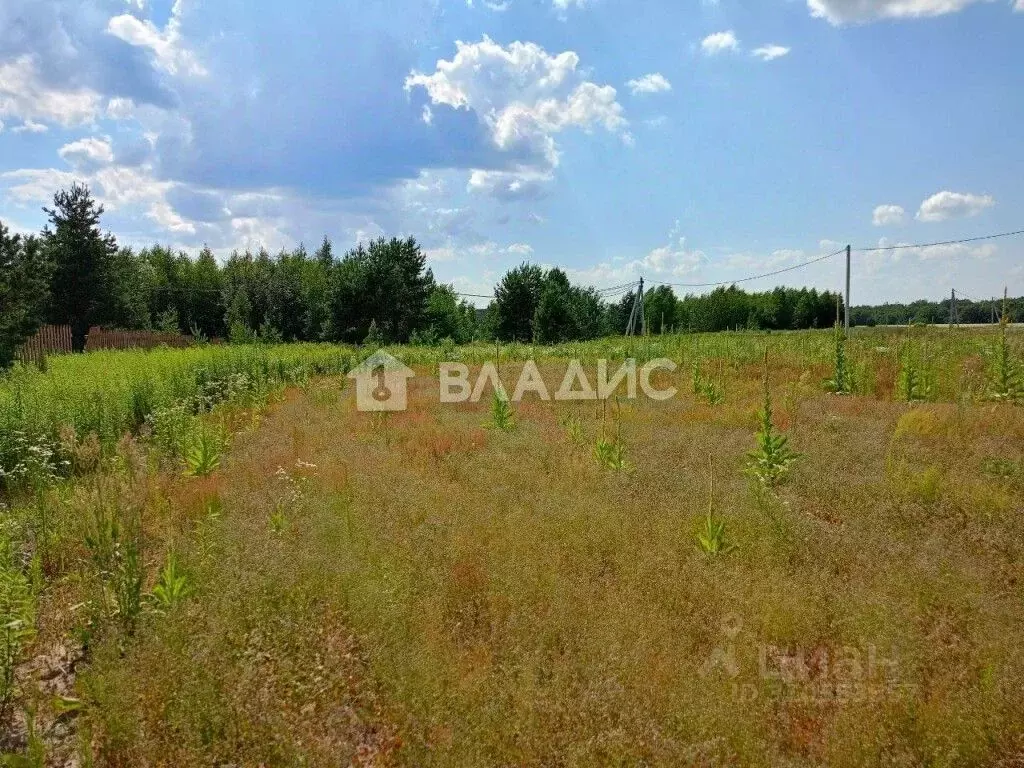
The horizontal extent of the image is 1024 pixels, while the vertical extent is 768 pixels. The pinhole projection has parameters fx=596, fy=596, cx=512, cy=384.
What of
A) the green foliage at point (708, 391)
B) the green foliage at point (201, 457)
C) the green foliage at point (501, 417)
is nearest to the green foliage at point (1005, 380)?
the green foliage at point (708, 391)

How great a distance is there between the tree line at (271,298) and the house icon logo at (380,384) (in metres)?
6.82

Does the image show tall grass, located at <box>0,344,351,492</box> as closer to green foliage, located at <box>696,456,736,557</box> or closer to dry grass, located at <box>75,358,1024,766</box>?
dry grass, located at <box>75,358,1024,766</box>

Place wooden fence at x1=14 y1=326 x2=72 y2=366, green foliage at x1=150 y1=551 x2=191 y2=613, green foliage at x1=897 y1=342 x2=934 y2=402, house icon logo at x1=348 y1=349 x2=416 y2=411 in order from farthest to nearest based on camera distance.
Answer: wooden fence at x1=14 y1=326 x2=72 y2=366 < house icon logo at x1=348 y1=349 x2=416 y2=411 < green foliage at x1=897 y1=342 x2=934 y2=402 < green foliage at x1=150 y1=551 x2=191 y2=613

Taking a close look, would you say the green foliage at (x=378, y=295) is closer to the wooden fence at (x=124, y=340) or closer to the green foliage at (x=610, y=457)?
the wooden fence at (x=124, y=340)

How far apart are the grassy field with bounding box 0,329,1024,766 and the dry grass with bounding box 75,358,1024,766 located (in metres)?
0.02

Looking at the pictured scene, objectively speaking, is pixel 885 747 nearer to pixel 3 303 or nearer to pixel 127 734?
pixel 127 734

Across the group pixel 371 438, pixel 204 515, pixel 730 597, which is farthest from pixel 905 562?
pixel 371 438

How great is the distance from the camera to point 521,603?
3912 millimetres

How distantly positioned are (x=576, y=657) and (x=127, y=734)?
2259mm

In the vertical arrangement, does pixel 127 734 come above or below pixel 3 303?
below

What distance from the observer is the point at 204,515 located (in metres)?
5.27

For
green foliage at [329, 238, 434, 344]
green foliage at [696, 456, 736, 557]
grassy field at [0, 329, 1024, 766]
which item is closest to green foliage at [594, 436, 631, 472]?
grassy field at [0, 329, 1024, 766]

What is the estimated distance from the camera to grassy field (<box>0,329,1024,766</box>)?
113 inches

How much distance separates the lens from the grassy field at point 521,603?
113 inches
